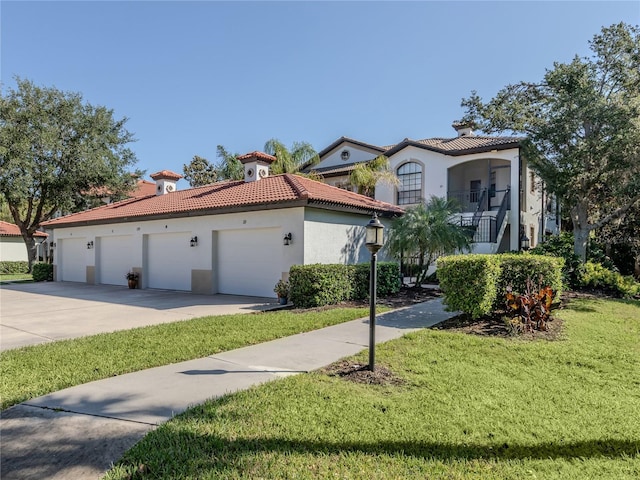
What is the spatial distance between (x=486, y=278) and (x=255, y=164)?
11.3m

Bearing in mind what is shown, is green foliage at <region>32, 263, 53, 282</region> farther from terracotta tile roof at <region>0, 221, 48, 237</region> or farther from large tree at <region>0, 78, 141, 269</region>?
terracotta tile roof at <region>0, 221, 48, 237</region>

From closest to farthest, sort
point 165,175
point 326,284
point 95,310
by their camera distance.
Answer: point 326,284, point 95,310, point 165,175

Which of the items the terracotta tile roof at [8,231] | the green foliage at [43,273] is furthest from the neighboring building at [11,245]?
the green foliage at [43,273]

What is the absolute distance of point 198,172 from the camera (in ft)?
134

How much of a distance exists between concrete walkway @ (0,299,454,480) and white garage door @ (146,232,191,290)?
9940mm

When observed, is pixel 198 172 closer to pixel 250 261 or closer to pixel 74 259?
pixel 74 259

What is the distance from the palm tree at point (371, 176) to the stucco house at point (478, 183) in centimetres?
104

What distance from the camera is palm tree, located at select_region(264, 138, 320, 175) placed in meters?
20.3

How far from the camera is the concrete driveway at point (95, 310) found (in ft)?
26.1

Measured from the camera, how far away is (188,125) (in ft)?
63.9

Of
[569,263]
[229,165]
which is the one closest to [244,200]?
[569,263]

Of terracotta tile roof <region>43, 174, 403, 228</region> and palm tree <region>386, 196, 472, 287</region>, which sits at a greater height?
terracotta tile roof <region>43, 174, 403, 228</region>

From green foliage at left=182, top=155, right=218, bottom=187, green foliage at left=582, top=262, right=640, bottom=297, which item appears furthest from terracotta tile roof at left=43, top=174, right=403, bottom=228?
green foliage at left=182, top=155, right=218, bottom=187

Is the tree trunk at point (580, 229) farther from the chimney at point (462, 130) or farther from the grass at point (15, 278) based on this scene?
the grass at point (15, 278)
